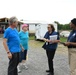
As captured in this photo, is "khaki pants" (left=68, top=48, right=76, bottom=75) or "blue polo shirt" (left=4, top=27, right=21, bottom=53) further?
"blue polo shirt" (left=4, top=27, right=21, bottom=53)

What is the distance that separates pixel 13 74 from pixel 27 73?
1.45 metres

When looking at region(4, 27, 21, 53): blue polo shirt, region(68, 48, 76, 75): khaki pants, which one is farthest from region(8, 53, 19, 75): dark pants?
region(68, 48, 76, 75): khaki pants

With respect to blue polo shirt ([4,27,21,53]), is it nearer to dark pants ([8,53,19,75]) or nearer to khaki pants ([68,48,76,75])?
dark pants ([8,53,19,75])

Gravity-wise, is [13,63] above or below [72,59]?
below

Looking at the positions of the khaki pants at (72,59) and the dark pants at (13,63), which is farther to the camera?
the dark pants at (13,63)

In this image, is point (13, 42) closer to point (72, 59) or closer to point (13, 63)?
point (13, 63)

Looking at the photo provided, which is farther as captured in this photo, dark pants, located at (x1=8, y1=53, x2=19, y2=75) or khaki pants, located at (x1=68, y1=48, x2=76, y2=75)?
dark pants, located at (x1=8, y1=53, x2=19, y2=75)

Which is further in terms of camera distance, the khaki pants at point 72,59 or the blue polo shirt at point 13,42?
the blue polo shirt at point 13,42

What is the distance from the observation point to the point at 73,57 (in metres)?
4.89

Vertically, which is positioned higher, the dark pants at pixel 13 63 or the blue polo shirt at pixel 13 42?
the blue polo shirt at pixel 13 42

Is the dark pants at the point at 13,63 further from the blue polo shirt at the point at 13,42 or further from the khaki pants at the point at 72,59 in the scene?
→ the khaki pants at the point at 72,59

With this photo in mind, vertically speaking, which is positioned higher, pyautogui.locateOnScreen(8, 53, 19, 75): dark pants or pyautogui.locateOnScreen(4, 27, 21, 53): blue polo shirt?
pyautogui.locateOnScreen(4, 27, 21, 53): blue polo shirt

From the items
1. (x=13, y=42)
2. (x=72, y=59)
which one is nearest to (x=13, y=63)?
(x=13, y=42)

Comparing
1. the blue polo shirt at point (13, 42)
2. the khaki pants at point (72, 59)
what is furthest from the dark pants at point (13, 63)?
the khaki pants at point (72, 59)
